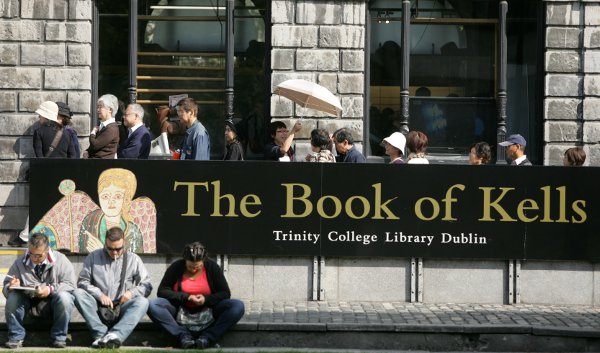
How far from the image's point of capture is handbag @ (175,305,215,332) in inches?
473

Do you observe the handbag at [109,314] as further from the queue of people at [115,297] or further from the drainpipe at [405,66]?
the drainpipe at [405,66]

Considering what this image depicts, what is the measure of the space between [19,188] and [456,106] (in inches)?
282

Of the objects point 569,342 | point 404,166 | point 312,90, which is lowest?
point 569,342

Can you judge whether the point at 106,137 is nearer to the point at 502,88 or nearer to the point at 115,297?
the point at 115,297

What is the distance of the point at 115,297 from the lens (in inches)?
482

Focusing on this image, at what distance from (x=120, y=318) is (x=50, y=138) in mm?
4822

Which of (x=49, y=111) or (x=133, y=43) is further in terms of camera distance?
(x=133, y=43)

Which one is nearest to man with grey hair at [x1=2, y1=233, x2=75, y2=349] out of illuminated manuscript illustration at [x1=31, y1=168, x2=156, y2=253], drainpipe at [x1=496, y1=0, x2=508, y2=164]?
illuminated manuscript illustration at [x1=31, y1=168, x2=156, y2=253]

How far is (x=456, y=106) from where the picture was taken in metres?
19.3

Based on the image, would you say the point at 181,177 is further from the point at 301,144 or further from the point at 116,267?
the point at 301,144

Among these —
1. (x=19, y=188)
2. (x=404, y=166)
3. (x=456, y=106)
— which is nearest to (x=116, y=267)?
(x=404, y=166)

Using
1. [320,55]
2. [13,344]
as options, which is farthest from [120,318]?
[320,55]

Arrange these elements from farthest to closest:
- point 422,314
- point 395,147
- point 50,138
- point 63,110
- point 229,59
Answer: point 229,59, point 63,110, point 50,138, point 395,147, point 422,314

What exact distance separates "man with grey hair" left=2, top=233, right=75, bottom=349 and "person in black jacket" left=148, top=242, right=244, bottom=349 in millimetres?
900
